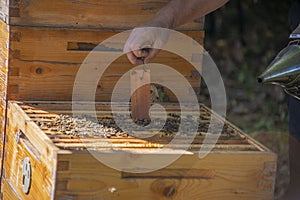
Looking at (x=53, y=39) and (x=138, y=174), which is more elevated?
(x=53, y=39)

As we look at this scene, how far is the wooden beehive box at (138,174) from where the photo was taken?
300cm

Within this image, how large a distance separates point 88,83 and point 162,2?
1.89ft

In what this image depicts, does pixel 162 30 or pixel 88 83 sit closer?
pixel 162 30

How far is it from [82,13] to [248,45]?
174 inches

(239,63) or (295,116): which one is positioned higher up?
(239,63)

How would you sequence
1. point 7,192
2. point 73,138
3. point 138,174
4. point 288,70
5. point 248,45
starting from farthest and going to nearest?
point 248,45, point 7,192, point 73,138, point 138,174, point 288,70

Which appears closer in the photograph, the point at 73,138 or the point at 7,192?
the point at 73,138

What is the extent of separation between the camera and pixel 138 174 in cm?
307

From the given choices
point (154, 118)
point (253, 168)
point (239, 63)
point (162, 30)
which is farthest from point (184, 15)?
point (239, 63)

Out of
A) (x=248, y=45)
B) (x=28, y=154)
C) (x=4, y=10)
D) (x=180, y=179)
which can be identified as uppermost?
(x=248, y=45)

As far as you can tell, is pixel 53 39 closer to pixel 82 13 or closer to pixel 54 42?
pixel 54 42

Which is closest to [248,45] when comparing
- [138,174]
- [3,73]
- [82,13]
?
[82,13]

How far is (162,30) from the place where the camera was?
3334mm

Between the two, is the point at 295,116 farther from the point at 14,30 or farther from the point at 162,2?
the point at 14,30
